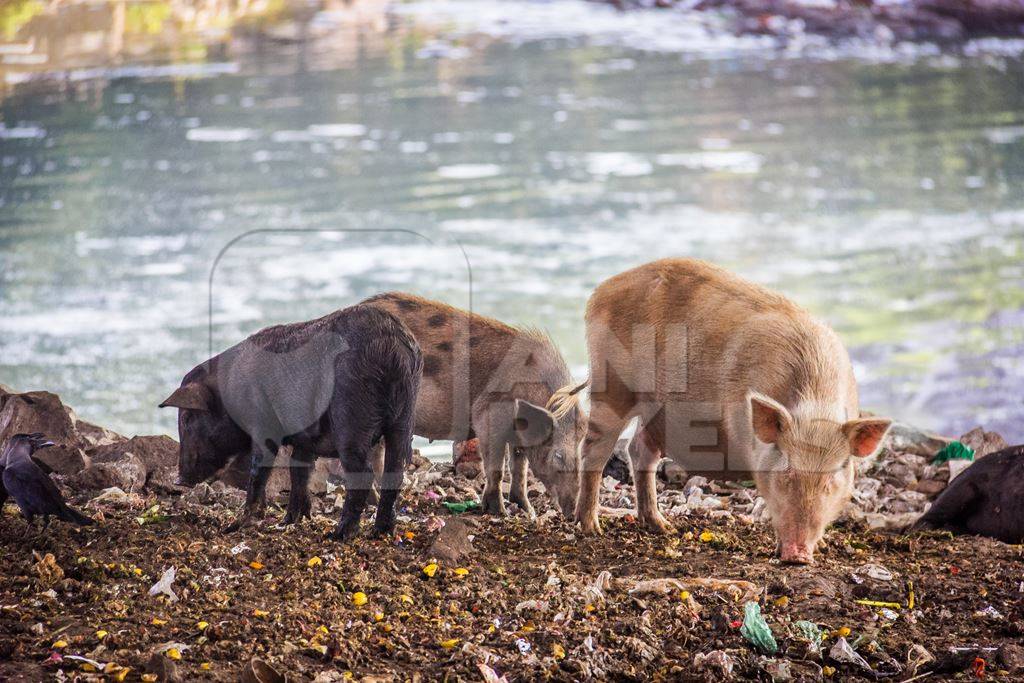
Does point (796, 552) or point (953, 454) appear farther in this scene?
point (953, 454)

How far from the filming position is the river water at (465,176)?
331 inches

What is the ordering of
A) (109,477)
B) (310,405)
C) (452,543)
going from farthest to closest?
(109,477) < (310,405) < (452,543)

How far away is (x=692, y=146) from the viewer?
1189 centimetres

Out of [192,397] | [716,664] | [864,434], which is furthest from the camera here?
[192,397]

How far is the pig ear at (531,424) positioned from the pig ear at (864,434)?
1.50 meters

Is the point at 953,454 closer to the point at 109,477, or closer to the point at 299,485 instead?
the point at 299,485

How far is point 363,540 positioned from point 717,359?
1522mm

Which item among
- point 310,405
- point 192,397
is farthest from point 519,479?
point 192,397

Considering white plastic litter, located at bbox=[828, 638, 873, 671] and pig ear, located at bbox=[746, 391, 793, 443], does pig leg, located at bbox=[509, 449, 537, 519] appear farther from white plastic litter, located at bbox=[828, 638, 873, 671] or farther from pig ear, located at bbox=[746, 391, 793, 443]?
white plastic litter, located at bbox=[828, 638, 873, 671]

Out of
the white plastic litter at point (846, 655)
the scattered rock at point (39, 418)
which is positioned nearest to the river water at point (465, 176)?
the scattered rock at point (39, 418)

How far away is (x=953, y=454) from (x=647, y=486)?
1.80 m

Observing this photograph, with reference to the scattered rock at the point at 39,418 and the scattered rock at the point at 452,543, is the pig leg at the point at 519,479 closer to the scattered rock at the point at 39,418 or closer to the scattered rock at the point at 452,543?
the scattered rock at the point at 452,543

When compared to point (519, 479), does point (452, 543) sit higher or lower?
higher

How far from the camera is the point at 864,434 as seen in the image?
4.30m
